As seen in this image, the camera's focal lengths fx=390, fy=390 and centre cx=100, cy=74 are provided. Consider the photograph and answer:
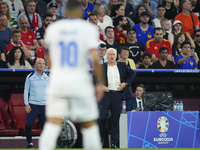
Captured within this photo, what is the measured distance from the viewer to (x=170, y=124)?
8633 mm

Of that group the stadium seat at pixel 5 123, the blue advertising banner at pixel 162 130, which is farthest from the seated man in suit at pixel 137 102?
the stadium seat at pixel 5 123

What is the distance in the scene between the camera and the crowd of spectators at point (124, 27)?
33.0 ft

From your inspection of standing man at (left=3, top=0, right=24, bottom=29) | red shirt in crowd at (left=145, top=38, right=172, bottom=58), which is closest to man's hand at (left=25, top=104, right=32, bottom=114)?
standing man at (left=3, top=0, right=24, bottom=29)

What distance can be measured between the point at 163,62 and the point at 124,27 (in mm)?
2034

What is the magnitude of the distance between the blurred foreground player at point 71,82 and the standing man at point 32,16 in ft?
24.9

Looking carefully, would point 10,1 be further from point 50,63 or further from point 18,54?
point 50,63

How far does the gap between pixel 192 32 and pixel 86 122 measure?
9.52 m

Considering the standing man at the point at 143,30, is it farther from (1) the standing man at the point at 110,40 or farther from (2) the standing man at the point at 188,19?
(2) the standing man at the point at 188,19

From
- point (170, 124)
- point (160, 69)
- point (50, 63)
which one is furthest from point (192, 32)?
point (50, 63)

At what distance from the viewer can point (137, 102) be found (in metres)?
9.38

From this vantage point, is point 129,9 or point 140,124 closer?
point 140,124

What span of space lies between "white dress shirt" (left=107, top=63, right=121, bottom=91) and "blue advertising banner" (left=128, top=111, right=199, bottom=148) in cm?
95

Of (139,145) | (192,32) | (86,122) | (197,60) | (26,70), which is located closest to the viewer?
(86,122)

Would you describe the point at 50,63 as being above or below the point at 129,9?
below
